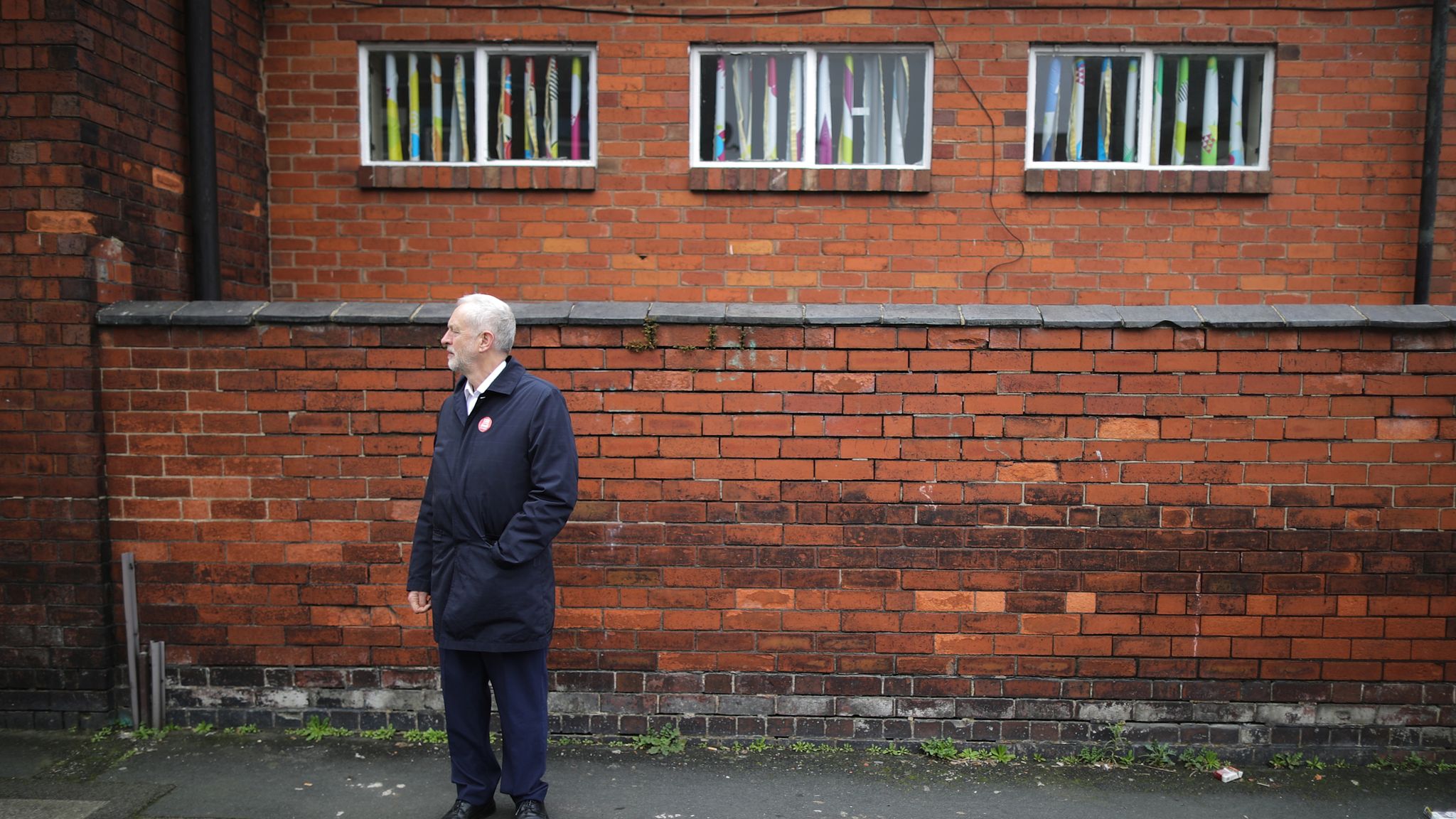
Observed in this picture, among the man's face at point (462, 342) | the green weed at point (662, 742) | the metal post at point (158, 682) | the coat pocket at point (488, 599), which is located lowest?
the green weed at point (662, 742)

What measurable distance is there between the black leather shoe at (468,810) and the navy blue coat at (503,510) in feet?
2.11

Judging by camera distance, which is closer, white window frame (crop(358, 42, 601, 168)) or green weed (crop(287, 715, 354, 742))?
green weed (crop(287, 715, 354, 742))

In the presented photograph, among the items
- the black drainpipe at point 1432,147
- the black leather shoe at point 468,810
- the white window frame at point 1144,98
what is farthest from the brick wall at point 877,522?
the white window frame at point 1144,98

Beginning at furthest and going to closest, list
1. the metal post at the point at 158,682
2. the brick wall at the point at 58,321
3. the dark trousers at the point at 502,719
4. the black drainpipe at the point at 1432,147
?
the black drainpipe at the point at 1432,147
the metal post at the point at 158,682
the brick wall at the point at 58,321
the dark trousers at the point at 502,719

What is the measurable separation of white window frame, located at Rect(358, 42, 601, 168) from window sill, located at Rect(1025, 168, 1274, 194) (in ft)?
8.75

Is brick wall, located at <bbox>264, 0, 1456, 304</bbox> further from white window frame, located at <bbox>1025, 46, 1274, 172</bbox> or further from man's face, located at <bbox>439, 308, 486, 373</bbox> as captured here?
man's face, located at <bbox>439, 308, 486, 373</bbox>

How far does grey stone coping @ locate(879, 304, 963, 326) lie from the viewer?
3.89 metres

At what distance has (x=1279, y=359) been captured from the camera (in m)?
3.85

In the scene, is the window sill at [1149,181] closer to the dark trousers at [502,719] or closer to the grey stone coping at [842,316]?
the grey stone coping at [842,316]

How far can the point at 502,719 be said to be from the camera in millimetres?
3330

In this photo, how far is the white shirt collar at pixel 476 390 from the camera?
3223 millimetres

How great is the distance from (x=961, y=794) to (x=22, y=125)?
16.2ft

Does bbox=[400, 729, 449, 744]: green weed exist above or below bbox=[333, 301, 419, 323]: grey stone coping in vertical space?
below

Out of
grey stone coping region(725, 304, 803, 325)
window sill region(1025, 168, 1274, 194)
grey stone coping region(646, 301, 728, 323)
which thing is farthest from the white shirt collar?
window sill region(1025, 168, 1274, 194)
